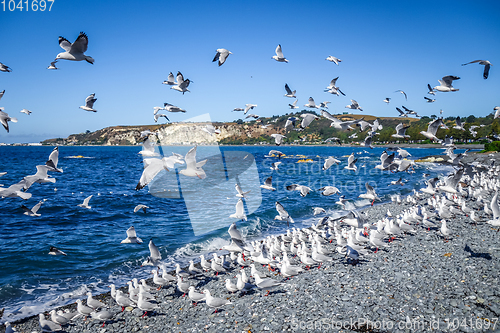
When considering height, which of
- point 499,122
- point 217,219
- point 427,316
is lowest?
point 217,219

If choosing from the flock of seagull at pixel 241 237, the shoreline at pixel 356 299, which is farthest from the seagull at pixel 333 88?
the shoreline at pixel 356 299

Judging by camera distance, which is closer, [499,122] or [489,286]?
[489,286]

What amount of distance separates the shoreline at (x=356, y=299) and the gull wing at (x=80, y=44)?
718 cm

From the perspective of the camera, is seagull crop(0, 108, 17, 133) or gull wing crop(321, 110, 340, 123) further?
gull wing crop(321, 110, 340, 123)

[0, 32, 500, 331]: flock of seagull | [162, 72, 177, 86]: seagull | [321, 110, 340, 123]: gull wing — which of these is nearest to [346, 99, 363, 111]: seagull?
[0, 32, 500, 331]: flock of seagull

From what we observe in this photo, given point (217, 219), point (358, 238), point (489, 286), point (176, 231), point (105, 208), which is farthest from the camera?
point (105, 208)

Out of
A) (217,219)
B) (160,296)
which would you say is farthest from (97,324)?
(217,219)

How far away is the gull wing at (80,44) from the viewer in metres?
7.45

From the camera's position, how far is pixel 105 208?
69.1 feet

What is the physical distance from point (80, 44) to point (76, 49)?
0.97 ft

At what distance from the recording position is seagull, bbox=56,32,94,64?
750 cm

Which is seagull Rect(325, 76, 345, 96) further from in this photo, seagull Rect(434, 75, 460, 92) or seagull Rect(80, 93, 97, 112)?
seagull Rect(80, 93, 97, 112)

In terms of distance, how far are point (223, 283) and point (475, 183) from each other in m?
22.5

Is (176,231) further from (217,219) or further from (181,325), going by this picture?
(181,325)
